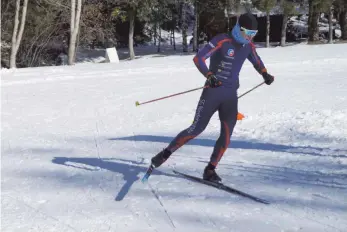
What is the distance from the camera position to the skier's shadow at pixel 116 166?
513 cm

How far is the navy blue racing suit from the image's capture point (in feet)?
15.1

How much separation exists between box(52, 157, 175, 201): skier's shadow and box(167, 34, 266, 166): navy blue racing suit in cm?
68

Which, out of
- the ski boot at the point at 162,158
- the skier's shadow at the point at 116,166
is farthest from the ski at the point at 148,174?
the skier's shadow at the point at 116,166

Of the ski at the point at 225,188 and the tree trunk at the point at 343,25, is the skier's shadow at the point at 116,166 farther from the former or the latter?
the tree trunk at the point at 343,25

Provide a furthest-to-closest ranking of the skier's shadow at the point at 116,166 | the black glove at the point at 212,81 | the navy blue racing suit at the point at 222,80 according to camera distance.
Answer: the skier's shadow at the point at 116,166
the navy blue racing suit at the point at 222,80
the black glove at the point at 212,81

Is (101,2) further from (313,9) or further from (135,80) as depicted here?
(135,80)

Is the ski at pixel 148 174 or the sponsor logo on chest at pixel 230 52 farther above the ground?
the sponsor logo on chest at pixel 230 52

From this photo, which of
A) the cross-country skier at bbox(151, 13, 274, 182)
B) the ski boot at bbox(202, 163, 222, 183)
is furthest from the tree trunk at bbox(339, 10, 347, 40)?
the ski boot at bbox(202, 163, 222, 183)

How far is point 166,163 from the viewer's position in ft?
18.9

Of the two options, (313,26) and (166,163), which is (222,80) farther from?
(313,26)

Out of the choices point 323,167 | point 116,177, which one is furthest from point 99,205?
point 323,167

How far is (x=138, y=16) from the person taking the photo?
2916cm

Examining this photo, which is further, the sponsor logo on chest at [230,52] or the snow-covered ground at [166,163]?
the sponsor logo on chest at [230,52]

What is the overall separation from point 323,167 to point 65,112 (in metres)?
6.24
